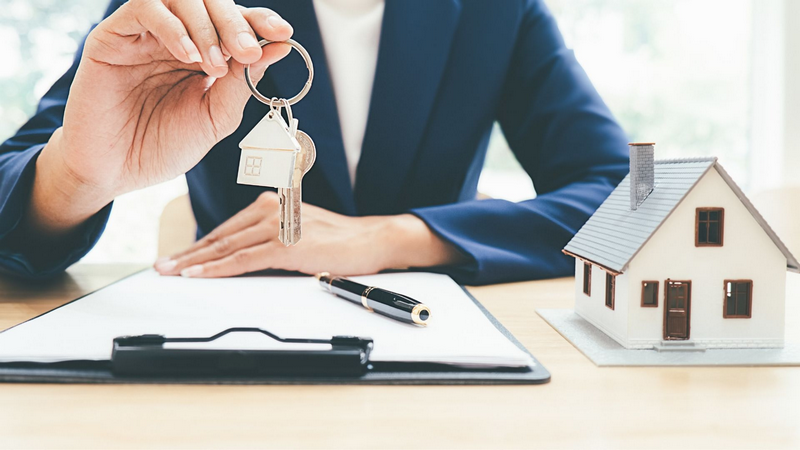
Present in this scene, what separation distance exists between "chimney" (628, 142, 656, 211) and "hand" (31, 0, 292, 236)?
1.32 ft

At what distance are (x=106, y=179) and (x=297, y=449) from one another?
0.69m

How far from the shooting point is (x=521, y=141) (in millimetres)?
1432

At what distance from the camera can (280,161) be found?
594mm

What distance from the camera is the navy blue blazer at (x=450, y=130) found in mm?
1055

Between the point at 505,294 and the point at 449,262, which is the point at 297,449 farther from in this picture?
the point at 449,262

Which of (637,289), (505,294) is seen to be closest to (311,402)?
(637,289)

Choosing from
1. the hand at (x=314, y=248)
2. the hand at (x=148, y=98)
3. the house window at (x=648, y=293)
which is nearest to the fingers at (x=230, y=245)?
the hand at (x=314, y=248)

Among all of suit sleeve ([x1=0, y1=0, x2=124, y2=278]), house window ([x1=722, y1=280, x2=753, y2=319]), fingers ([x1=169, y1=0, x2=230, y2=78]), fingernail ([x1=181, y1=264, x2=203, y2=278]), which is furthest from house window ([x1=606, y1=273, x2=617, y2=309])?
suit sleeve ([x1=0, y1=0, x2=124, y2=278])

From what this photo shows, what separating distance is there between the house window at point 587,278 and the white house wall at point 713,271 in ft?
0.32

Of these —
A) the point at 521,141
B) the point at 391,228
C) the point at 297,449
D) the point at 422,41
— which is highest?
the point at 422,41

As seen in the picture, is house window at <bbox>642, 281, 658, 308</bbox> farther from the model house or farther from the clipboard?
the clipboard

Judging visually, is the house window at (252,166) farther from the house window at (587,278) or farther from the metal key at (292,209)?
the house window at (587,278)

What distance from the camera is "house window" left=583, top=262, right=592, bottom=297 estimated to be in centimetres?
68

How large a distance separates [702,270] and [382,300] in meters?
0.34
